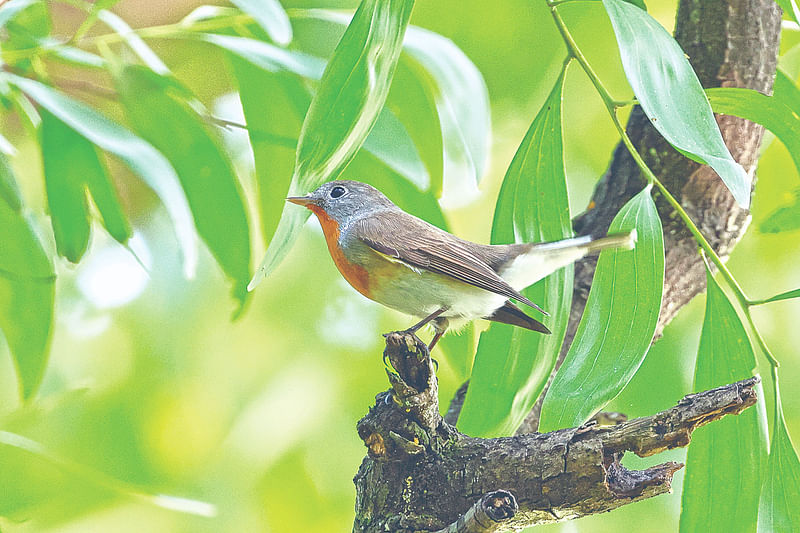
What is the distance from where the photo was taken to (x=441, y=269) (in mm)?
1197

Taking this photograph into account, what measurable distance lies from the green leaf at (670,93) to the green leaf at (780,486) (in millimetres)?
384

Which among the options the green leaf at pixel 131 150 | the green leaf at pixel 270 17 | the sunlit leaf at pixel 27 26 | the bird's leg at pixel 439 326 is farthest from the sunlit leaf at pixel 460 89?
the sunlit leaf at pixel 27 26

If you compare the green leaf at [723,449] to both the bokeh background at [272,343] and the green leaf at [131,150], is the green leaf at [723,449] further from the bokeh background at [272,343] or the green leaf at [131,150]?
the bokeh background at [272,343]

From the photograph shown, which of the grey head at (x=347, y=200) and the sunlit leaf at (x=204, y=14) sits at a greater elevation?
the sunlit leaf at (x=204, y=14)

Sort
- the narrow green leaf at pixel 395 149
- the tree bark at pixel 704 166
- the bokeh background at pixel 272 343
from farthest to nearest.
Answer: the bokeh background at pixel 272 343 → the tree bark at pixel 704 166 → the narrow green leaf at pixel 395 149

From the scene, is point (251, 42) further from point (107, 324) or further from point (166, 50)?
point (107, 324)

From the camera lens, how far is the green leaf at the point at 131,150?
1.23 meters

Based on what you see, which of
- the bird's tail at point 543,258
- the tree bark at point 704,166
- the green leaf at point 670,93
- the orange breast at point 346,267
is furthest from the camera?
the tree bark at point 704,166

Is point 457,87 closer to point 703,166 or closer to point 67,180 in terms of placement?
point 703,166

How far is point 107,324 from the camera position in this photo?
3135 mm

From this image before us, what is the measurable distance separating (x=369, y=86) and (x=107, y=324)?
8.17 ft

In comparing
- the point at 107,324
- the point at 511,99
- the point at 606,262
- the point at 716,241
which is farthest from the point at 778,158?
the point at 107,324

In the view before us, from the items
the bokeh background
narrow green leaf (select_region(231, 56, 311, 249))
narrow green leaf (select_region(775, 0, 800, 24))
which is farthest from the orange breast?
the bokeh background

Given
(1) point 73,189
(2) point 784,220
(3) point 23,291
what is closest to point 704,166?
(2) point 784,220
